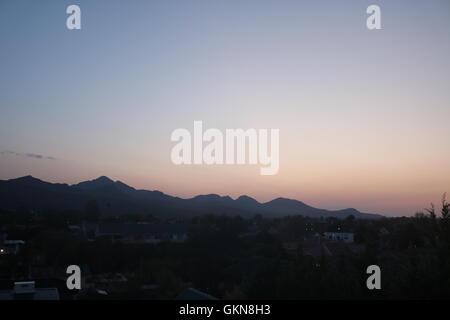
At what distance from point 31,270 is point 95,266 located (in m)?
2.18

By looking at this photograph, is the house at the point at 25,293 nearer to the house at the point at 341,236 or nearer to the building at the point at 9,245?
the building at the point at 9,245

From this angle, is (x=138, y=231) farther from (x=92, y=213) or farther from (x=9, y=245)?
(x=9, y=245)

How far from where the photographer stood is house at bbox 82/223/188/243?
75.8 feet

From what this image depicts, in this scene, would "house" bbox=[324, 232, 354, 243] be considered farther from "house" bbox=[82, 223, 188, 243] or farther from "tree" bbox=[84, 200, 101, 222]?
"tree" bbox=[84, 200, 101, 222]

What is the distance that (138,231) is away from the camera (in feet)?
81.8


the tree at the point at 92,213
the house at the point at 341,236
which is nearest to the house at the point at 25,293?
the house at the point at 341,236

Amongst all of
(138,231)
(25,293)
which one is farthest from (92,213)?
(25,293)

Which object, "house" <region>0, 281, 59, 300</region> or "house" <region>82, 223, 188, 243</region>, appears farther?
"house" <region>82, 223, 188, 243</region>

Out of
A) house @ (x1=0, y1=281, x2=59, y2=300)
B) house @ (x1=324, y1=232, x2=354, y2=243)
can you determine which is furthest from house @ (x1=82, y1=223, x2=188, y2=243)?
house @ (x1=0, y1=281, x2=59, y2=300)

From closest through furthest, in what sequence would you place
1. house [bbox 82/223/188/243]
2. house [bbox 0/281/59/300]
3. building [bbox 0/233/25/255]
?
house [bbox 0/281/59/300] < building [bbox 0/233/25/255] < house [bbox 82/223/188/243]
